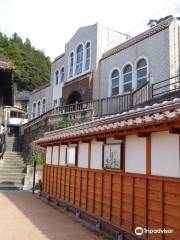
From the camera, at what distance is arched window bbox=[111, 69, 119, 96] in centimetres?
2201

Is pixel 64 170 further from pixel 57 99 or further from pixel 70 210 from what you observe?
pixel 57 99

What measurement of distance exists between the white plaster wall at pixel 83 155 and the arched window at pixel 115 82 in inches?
424

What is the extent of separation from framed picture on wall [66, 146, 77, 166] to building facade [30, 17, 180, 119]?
5.25 m

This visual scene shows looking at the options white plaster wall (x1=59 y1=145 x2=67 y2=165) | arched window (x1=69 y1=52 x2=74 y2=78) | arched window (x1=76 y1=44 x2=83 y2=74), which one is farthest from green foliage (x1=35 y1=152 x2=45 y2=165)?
arched window (x1=69 y1=52 x2=74 y2=78)

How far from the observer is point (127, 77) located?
2089 centimetres

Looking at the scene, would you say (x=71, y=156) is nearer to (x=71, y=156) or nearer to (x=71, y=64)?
(x=71, y=156)

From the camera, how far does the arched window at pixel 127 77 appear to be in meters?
Answer: 20.6

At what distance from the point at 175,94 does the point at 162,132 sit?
528cm

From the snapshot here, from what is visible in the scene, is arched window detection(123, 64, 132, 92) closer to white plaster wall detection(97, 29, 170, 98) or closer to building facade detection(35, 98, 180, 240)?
white plaster wall detection(97, 29, 170, 98)

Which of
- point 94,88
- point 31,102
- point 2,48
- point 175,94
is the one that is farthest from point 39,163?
point 2,48

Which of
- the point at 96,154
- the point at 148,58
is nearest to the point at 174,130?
the point at 96,154

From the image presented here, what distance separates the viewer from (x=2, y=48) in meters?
60.3

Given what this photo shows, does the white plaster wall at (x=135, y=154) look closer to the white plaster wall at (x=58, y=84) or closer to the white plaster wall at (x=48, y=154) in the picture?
the white plaster wall at (x=48, y=154)

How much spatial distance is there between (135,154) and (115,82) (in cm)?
1471
